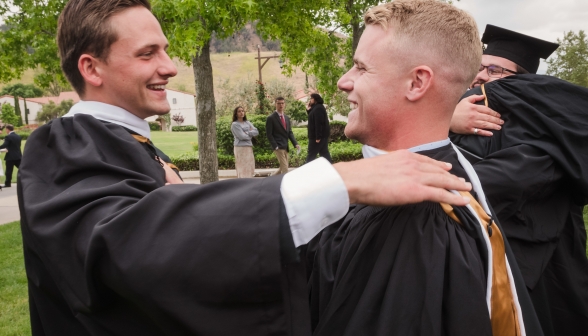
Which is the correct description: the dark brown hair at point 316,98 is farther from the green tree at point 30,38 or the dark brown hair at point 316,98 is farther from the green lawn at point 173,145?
the green lawn at point 173,145

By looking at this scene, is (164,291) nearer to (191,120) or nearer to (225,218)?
(225,218)

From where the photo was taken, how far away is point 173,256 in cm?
104

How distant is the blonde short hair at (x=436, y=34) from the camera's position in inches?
65.8

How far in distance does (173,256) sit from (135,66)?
0.93 m

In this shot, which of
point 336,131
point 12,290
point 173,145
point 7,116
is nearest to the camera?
point 12,290

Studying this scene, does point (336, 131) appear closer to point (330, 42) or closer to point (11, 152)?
point (330, 42)

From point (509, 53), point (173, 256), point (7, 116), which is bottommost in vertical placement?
point (7, 116)

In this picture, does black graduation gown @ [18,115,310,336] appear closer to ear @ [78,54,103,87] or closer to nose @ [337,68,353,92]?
ear @ [78,54,103,87]

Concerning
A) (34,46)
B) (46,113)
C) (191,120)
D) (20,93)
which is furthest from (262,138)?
(20,93)

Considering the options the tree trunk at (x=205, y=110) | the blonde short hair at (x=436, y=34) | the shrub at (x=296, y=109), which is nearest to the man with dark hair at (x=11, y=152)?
the tree trunk at (x=205, y=110)

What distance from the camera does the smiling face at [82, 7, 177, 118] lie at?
1687 millimetres

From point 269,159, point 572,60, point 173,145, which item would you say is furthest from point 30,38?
point 173,145

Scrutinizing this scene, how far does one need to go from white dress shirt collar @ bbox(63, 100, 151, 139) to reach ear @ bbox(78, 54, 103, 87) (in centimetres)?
8

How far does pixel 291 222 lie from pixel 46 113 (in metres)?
91.6
